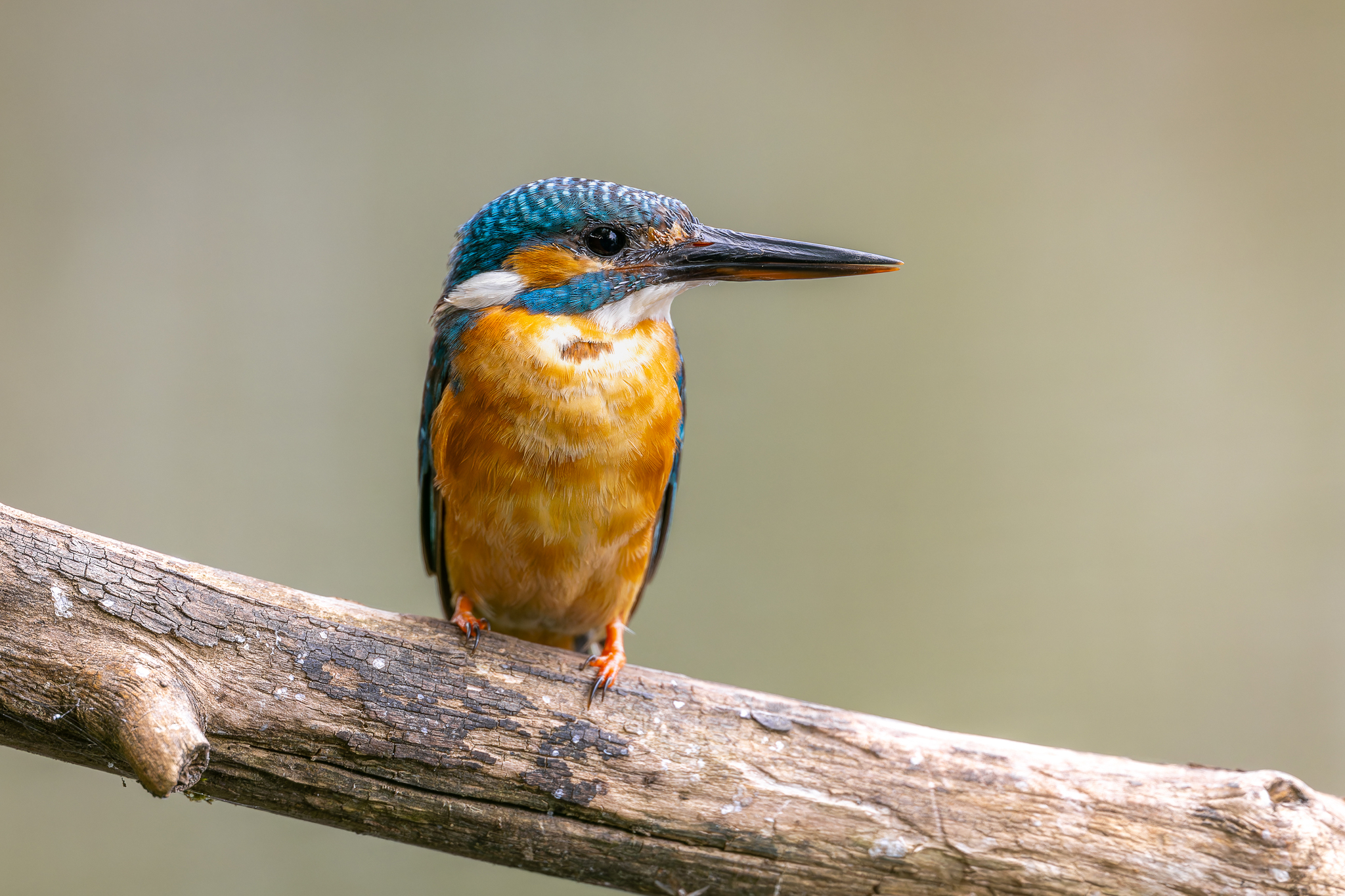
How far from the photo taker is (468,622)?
180 centimetres

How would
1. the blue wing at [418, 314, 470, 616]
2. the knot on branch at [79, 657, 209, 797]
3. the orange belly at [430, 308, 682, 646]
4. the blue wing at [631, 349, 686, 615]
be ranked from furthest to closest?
the blue wing at [631, 349, 686, 615] → the blue wing at [418, 314, 470, 616] → the orange belly at [430, 308, 682, 646] → the knot on branch at [79, 657, 209, 797]

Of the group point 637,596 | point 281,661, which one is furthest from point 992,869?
point 281,661

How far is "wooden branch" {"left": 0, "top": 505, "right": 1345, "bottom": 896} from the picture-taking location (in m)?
1.50

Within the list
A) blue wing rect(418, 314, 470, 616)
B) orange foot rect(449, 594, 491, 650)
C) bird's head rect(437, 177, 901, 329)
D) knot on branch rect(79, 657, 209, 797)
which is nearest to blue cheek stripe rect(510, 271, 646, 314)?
bird's head rect(437, 177, 901, 329)

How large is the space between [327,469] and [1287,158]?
3803mm

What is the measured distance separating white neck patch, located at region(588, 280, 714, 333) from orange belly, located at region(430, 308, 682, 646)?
16mm

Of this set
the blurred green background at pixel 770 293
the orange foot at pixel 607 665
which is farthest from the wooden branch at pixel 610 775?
the blurred green background at pixel 770 293

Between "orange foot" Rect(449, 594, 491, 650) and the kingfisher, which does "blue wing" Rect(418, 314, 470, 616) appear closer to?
the kingfisher

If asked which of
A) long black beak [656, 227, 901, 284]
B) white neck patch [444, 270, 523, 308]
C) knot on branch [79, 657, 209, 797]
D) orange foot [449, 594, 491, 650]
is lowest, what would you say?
knot on branch [79, 657, 209, 797]

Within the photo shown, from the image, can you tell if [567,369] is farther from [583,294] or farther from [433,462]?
[433,462]

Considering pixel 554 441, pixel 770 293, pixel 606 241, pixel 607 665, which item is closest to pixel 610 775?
pixel 607 665

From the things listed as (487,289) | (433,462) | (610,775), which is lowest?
(610,775)

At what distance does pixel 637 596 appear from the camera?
219 cm

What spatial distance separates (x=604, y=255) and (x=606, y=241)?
0.03m
